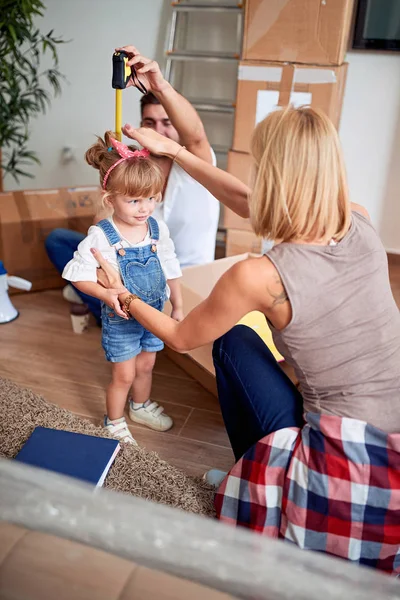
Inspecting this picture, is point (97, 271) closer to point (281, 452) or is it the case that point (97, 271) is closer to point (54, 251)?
point (281, 452)

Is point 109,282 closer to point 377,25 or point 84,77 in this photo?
point 377,25

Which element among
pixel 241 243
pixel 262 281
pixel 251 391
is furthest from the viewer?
pixel 241 243

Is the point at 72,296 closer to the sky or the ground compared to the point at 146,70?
closer to the ground

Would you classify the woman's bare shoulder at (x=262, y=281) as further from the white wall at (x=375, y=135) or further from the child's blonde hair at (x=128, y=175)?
the white wall at (x=375, y=135)

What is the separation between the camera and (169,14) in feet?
9.30

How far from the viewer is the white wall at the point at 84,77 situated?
293cm

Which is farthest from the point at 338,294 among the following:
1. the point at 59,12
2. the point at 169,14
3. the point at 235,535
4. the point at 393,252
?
the point at 59,12

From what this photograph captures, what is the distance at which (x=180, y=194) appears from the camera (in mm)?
1937

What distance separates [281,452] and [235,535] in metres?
0.53

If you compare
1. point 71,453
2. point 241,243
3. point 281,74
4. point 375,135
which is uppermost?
point 281,74

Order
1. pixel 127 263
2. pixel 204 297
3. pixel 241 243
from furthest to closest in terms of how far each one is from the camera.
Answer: pixel 241 243
pixel 204 297
pixel 127 263

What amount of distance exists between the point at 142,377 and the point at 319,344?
742mm

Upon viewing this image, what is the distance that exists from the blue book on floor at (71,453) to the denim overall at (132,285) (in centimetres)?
22

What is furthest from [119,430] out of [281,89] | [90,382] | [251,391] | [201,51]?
[201,51]
